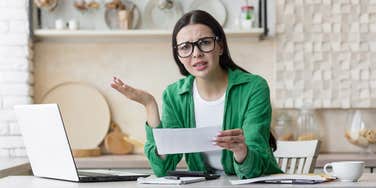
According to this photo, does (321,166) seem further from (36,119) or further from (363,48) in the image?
(36,119)

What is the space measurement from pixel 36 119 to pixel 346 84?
2.35m

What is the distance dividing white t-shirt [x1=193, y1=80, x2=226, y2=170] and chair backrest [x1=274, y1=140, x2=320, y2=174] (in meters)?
0.61

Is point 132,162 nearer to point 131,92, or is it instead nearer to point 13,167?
point 13,167

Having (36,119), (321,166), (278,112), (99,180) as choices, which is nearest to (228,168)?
(99,180)

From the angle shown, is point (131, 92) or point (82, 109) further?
point (82, 109)

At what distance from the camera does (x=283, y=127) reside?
4215mm

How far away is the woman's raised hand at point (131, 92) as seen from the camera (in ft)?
7.59

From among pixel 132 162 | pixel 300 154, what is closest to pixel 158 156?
pixel 300 154

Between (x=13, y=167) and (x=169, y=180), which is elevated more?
(x=169, y=180)

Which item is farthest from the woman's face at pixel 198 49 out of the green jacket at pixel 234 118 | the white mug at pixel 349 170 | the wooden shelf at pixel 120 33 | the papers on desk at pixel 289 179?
the wooden shelf at pixel 120 33

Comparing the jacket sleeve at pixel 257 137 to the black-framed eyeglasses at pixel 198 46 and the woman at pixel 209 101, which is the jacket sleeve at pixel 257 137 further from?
the black-framed eyeglasses at pixel 198 46

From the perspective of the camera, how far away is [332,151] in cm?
424

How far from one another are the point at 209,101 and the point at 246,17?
5.46 ft

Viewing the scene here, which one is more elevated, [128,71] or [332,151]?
[128,71]
